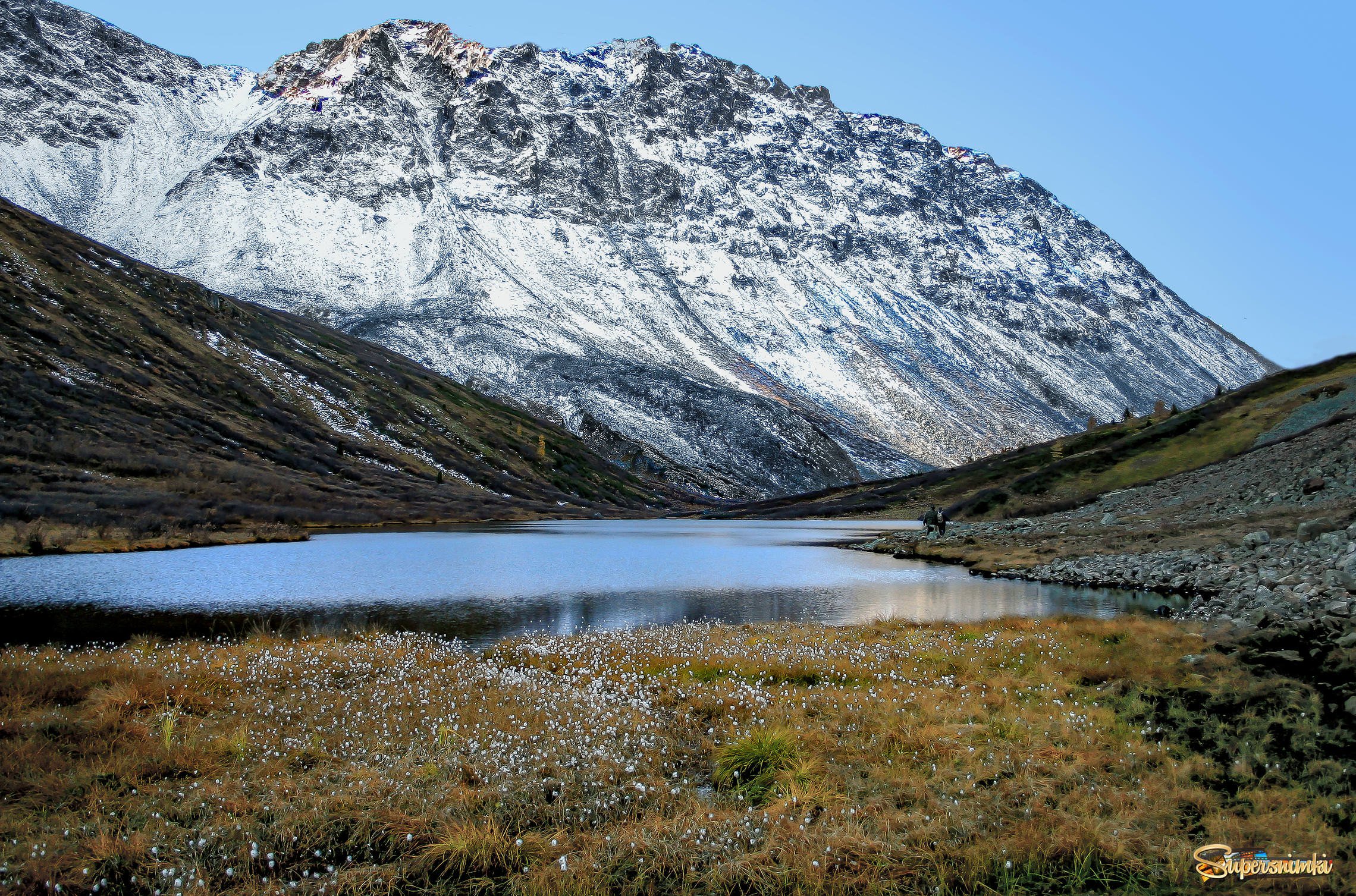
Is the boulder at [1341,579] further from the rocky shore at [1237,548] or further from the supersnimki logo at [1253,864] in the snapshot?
the supersnimki logo at [1253,864]

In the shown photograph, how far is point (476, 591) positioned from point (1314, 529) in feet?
120

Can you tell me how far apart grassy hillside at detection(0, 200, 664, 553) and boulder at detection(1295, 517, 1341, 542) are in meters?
70.4

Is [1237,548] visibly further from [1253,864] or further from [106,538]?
[106,538]

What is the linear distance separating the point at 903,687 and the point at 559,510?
131416mm

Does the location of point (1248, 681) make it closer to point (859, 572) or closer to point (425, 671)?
point (425, 671)

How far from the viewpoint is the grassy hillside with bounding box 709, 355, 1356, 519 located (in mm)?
62562

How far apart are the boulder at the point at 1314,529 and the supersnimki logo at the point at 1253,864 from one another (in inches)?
1080

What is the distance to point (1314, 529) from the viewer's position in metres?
29.4

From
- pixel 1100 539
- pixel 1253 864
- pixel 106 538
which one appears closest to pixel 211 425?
pixel 106 538

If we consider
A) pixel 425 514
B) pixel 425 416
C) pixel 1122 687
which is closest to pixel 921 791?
pixel 1122 687

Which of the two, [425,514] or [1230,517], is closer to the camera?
[1230,517]

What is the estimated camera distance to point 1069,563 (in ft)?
140

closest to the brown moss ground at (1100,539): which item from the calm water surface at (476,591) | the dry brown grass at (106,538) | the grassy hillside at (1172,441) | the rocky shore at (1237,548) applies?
the rocky shore at (1237,548)

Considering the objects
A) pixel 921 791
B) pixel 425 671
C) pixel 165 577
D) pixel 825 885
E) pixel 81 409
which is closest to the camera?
pixel 825 885
